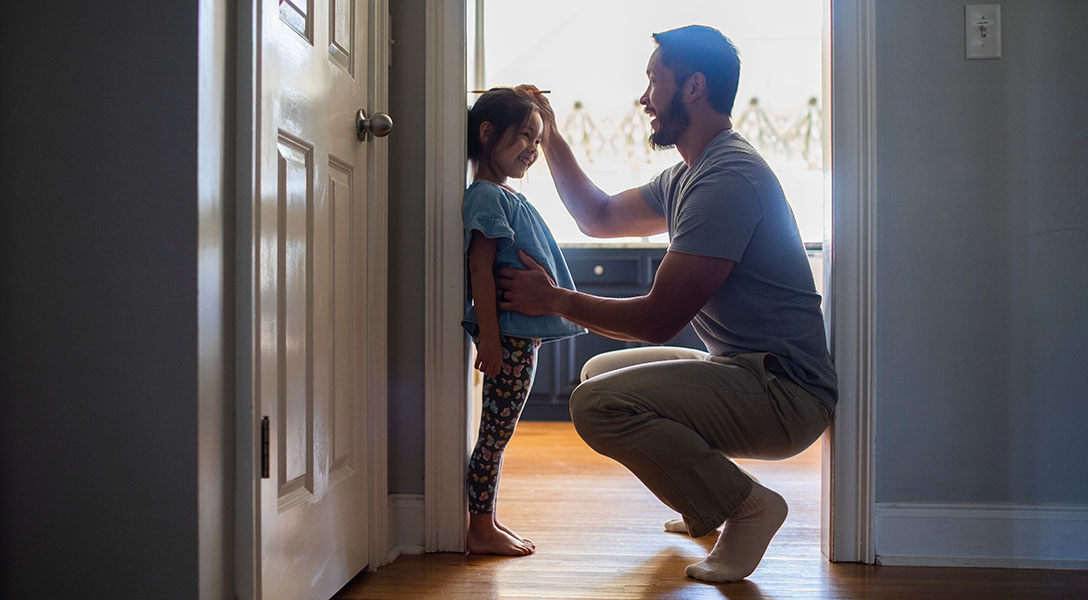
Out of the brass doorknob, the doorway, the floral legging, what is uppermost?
the doorway

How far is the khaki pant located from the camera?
1.62 m

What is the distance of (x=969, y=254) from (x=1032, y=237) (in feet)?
0.44

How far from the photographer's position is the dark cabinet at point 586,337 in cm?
389

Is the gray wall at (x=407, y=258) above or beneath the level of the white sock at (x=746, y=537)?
above

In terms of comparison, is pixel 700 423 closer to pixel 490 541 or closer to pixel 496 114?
pixel 490 541

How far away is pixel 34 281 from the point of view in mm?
996

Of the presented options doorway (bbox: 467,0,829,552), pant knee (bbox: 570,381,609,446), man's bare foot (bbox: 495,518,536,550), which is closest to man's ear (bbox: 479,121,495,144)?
pant knee (bbox: 570,381,609,446)

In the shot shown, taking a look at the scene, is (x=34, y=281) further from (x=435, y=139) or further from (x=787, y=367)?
(x=787, y=367)

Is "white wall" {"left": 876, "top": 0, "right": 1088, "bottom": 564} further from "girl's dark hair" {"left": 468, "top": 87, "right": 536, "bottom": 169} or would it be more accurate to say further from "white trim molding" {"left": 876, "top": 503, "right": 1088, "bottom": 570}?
"girl's dark hair" {"left": 468, "top": 87, "right": 536, "bottom": 169}

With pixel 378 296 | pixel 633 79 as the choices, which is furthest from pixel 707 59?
pixel 633 79

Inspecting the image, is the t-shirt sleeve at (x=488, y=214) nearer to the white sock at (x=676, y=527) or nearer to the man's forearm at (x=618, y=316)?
the man's forearm at (x=618, y=316)

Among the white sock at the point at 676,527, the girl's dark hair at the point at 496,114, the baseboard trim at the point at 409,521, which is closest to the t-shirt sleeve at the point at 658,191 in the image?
the girl's dark hair at the point at 496,114

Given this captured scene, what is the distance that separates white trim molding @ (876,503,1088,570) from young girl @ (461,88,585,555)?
0.78 metres

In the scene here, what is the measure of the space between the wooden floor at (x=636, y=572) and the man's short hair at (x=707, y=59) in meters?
0.99
